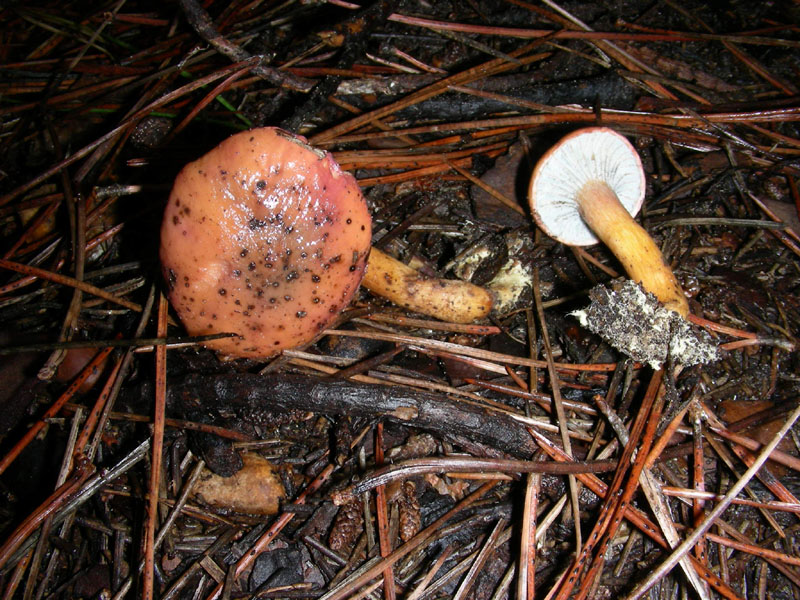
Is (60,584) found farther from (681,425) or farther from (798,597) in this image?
(798,597)

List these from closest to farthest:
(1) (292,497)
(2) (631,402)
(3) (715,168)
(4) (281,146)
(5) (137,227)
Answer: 1. (4) (281,146)
2. (1) (292,497)
3. (2) (631,402)
4. (5) (137,227)
5. (3) (715,168)

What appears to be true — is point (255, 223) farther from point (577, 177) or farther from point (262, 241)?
point (577, 177)

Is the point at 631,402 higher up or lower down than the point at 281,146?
lower down

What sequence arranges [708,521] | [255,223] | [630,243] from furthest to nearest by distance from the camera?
[630,243], [708,521], [255,223]

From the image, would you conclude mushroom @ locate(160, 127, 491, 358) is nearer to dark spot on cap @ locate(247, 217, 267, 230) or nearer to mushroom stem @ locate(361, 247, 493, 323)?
dark spot on cap @ locate(247, 217, 267, 230)

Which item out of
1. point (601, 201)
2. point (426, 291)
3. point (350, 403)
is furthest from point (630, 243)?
point (350, 403)

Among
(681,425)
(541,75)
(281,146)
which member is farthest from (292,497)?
(541,75)

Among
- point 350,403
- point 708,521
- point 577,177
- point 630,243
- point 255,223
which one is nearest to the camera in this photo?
point 255,223

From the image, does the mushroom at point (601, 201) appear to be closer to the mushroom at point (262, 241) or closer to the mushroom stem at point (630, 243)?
the mushroom stem at point (630, 243)
